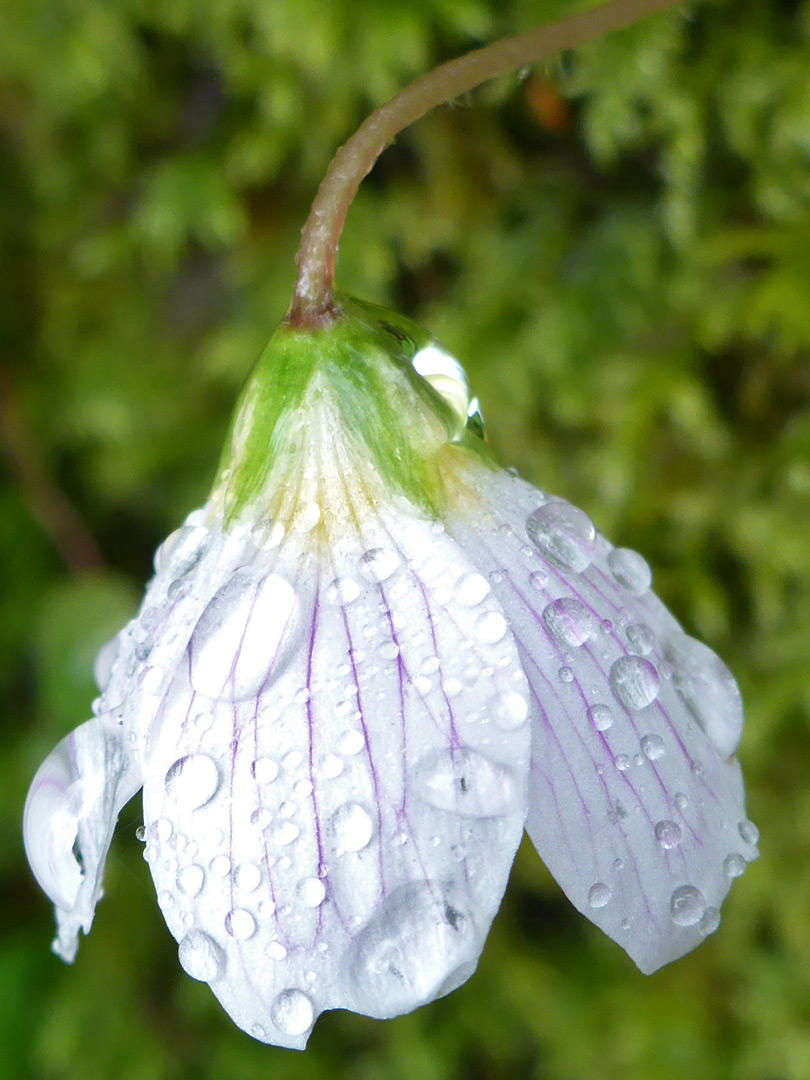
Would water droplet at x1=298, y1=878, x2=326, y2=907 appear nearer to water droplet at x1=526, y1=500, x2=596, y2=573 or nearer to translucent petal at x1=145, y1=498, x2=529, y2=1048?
translucent petal at x1=145, y1=498, x2=529, y2=1048

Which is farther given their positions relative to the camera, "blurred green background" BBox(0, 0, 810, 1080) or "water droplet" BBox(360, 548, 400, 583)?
"blurred green background" BBox(0, 0, 810, 1080)

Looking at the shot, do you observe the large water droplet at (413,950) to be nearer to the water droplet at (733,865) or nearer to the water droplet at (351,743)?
the water droplet at (351,743)

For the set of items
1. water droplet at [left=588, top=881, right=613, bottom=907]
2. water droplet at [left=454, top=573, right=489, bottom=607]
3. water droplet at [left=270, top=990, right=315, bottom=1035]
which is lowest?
water droplet at [left=588, top=881, right=613, bottom=907]

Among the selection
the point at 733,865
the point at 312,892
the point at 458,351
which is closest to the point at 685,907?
the point at 733,865

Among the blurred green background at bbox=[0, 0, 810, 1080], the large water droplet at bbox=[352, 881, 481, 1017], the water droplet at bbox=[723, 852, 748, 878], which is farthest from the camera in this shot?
the blurred green background at bbox=[0, 0, 810, 1080]

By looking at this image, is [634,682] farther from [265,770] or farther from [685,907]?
[265,770]

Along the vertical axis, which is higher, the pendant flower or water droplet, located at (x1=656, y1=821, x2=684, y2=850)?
the pendant flower

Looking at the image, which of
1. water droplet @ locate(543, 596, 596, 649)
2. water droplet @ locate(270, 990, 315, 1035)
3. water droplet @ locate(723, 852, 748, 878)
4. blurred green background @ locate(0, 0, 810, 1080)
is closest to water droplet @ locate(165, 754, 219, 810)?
water droplet @ locate(270, 990, 315, 1035)
